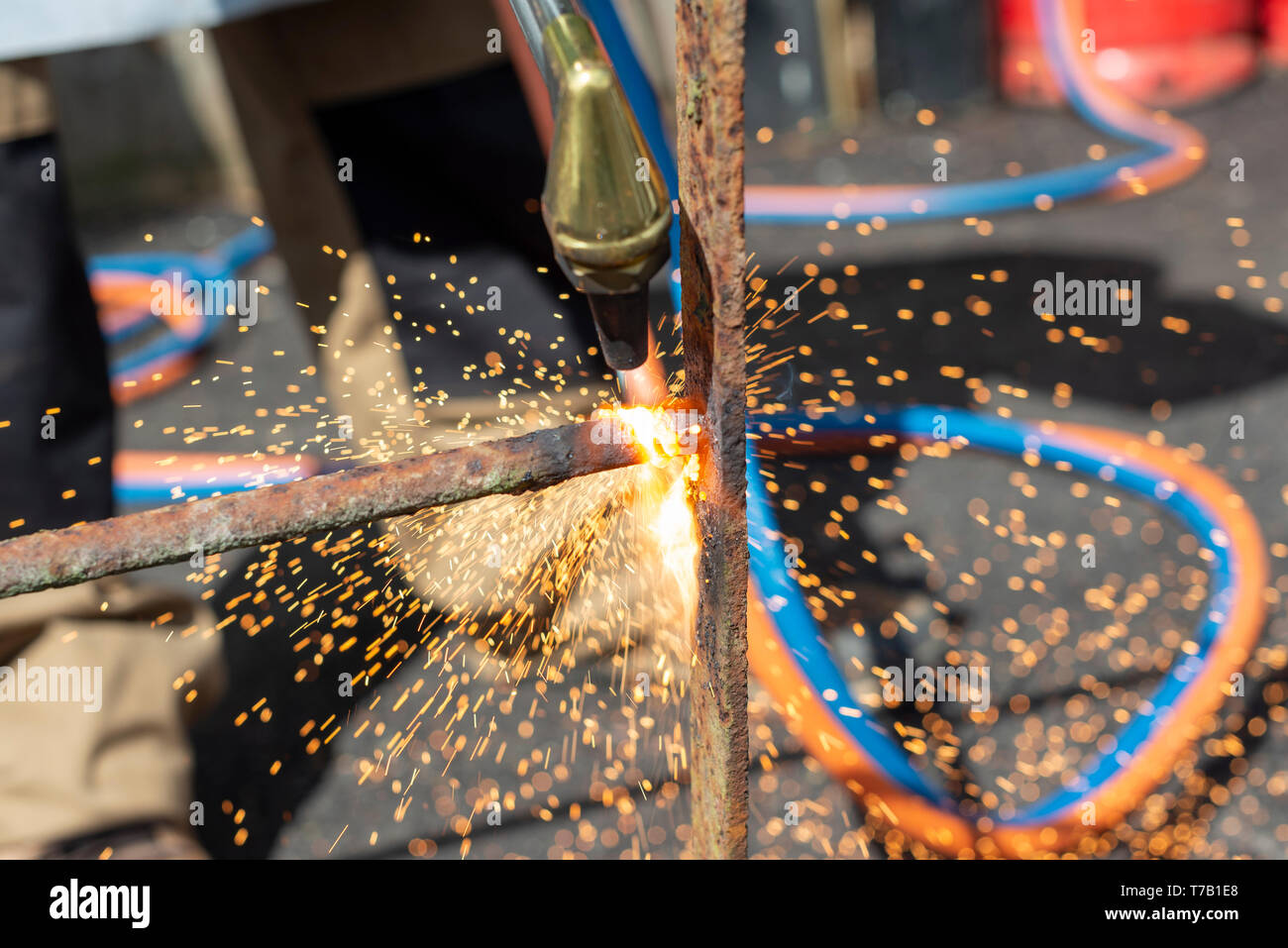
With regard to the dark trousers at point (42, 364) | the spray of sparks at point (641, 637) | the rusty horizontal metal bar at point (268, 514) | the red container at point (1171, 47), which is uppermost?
the red container at point (1171, 47)

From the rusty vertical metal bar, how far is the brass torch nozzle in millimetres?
67

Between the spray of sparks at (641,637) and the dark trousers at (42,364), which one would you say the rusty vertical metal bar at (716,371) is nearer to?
the spray of sparks at (641,637)

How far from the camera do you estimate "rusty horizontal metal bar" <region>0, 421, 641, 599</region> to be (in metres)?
0.72

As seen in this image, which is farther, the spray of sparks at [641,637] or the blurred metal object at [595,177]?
the spray of sparks at [641,637]

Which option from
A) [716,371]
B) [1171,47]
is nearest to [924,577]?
[716,371]

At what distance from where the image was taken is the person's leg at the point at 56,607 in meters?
1.27

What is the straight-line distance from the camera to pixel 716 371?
687mm

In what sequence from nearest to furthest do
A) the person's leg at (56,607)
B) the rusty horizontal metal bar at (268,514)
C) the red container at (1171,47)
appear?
the rusty horizontal metal bar at (268,514), the person's leg at (56,607), the red container at (1171,47)

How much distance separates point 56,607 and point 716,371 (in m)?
1.03

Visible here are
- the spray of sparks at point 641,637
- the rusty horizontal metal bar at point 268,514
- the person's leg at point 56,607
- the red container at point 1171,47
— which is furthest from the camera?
the red container at point 1171,47

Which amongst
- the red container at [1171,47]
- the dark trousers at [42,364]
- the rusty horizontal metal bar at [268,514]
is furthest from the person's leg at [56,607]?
the red container at [1171,47]

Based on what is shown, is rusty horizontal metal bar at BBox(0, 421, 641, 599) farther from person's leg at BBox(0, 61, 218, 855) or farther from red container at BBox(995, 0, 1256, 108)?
red container at BBox(995, 0, 1256, 108)

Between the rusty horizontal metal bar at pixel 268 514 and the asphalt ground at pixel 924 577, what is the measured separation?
1.03ft

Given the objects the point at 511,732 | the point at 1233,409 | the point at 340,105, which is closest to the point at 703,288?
the point at 511,732
